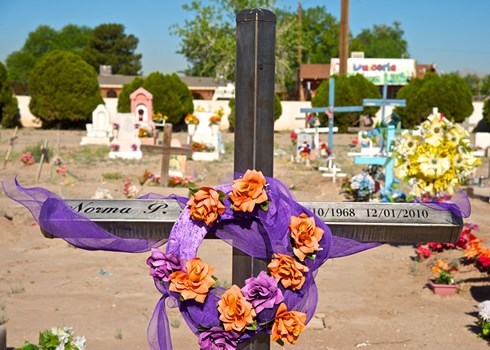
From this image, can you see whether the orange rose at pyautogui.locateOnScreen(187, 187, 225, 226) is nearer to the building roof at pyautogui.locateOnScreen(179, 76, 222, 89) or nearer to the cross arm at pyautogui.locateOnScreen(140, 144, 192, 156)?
the cross arm at pyautogui.locateOnScreen(140, 144, 192, 156)

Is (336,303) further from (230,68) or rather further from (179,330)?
(230,68)

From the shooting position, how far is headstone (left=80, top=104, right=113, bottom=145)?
26.1 meters

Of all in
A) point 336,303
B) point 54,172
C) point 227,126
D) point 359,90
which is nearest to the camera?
point 336,303

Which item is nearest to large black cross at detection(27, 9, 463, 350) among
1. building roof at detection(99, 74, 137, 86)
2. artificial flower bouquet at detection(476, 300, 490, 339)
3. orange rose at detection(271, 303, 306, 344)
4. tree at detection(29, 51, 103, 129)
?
orange rose at detection(271, 303, 306, 344)

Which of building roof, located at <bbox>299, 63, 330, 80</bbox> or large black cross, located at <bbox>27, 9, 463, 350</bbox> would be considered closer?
large black cross, located at <bbox>27, 9, 463, 350</bbox>

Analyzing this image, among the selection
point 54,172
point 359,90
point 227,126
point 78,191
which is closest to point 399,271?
point 78,191

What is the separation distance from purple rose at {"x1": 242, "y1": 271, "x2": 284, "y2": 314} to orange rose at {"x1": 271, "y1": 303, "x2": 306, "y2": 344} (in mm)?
45

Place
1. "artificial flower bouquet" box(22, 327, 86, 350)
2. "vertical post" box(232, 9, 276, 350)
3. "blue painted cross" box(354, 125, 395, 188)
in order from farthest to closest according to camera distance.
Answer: "blue painted cross" box(354, 125, 395, 188) < "artificial flower bouquet" box(22, 327, 86, 350) < "vertical post" box(232, 9, 276, 350)

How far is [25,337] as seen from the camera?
17.7 ft

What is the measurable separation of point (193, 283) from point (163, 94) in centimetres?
3344

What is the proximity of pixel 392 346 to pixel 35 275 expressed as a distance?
160 inches

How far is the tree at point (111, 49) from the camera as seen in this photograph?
74438 mm

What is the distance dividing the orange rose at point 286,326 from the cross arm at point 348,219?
37cm

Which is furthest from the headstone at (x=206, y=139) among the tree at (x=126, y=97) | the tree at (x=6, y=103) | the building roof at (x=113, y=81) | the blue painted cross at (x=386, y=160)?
the building roof at (x=113, y=81)
